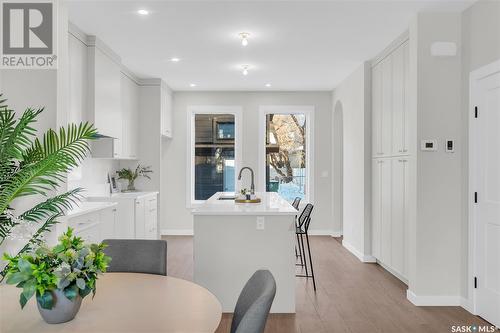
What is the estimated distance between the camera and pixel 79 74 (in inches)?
164

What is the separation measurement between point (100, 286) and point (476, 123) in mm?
3211

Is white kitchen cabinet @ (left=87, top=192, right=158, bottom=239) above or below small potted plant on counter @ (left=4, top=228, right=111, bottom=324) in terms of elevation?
below

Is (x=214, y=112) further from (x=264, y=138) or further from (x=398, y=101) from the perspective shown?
(x=398, y=101)

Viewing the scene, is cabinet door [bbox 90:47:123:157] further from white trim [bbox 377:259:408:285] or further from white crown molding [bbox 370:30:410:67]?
white trim [bbox 377:259:408:285]

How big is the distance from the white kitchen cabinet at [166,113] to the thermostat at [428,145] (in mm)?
4261

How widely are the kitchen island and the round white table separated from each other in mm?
1551

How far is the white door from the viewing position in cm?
317

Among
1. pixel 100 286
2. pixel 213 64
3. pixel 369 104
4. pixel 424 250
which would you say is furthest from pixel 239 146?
pixel 100 286

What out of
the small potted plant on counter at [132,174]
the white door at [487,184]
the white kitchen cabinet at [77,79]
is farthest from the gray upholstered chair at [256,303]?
the small potted plant on counter at [132,174]

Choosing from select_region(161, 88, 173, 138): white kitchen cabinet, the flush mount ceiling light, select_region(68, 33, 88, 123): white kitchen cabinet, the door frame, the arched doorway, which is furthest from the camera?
the arched doorway

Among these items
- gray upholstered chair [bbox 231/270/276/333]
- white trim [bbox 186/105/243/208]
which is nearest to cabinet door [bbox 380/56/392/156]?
Result: white trim [bbox 186/105/243/208]

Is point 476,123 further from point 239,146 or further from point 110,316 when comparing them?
point 239,146

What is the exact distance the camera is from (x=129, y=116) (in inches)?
236

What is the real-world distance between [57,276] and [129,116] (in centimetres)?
494
